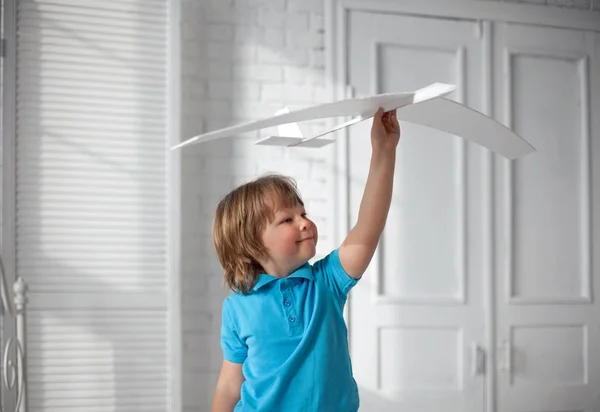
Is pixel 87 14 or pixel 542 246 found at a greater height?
pixel 87 14

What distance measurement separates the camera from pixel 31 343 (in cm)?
265

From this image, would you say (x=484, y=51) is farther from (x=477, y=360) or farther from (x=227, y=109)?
(x=477, y=360)

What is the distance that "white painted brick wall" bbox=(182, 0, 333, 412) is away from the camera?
9.79 feet

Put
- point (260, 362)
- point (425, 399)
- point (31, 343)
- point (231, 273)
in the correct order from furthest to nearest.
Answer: point (425, 399)
point (31, 343)
point (231, 273)
point (260, 362)

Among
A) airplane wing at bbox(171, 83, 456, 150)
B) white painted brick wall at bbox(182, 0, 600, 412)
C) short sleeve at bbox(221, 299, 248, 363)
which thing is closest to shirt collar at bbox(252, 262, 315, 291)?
short sleeve at bbox(221, 299, 248, 363)

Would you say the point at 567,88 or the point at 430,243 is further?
the point at 567,88

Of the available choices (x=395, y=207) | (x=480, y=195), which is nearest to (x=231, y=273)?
(x=395, y=207)

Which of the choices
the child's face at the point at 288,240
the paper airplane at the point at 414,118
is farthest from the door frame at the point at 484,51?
the child's face at the point at 288,240

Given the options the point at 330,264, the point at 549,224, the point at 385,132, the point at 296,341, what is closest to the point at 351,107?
the point at 385,132

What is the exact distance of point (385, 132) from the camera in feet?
5.03

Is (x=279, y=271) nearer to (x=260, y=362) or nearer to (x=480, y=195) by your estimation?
(x=260, y=362)

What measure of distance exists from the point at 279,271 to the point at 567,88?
2.43 meters

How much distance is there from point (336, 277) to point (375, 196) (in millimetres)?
200

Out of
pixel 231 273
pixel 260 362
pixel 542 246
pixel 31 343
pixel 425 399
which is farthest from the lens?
pixel 542 246
